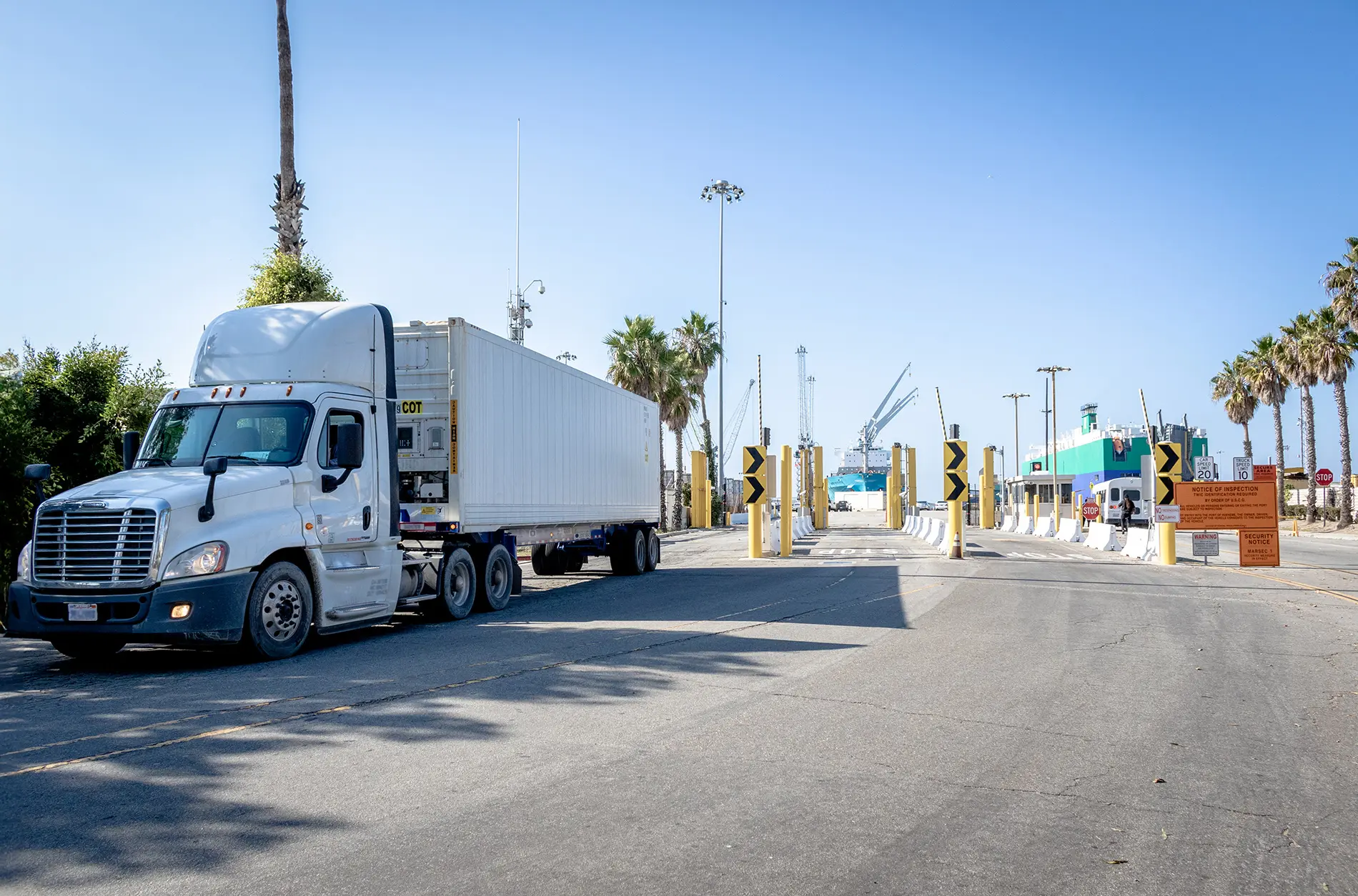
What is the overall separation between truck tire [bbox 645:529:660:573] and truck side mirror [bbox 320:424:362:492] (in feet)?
39.0

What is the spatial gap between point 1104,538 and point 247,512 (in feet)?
84.9

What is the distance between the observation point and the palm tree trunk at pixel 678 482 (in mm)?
51469

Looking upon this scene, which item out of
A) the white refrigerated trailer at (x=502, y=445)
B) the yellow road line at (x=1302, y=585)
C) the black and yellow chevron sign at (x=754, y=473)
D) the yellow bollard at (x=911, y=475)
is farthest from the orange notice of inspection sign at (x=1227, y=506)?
the yellow bollard at (x=911, y=475)

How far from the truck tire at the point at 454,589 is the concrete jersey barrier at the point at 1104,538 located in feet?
69.5

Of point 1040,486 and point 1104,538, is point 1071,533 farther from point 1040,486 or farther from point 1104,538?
point 1040,486

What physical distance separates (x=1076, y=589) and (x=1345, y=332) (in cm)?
3897

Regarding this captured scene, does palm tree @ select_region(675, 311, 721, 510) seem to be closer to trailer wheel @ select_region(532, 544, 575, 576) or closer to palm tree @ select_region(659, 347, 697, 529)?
palm tree @ select_region(659, 347, 697, 529)

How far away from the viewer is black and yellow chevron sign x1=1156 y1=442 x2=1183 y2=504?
21922 millimetres

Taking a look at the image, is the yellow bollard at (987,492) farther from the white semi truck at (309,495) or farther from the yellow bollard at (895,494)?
the white semi truck at (309,495)

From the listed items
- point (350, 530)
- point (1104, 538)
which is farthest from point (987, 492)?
point (350, 530)

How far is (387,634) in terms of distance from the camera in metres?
12.2

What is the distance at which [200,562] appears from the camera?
30.8ft

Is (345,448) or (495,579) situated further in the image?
(495,579)

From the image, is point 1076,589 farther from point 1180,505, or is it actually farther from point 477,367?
point 477,367
